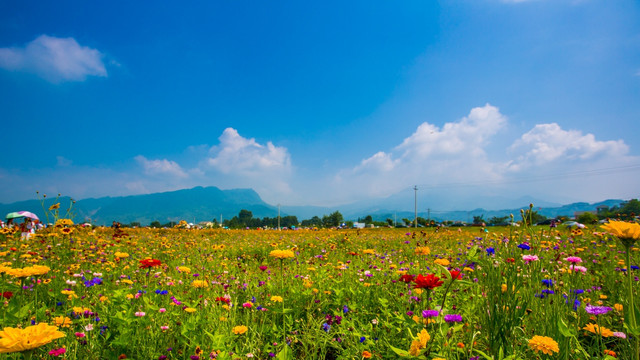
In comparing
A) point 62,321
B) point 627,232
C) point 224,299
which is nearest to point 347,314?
point 224,299

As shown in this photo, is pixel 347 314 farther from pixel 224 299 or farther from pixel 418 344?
pixel 418 344

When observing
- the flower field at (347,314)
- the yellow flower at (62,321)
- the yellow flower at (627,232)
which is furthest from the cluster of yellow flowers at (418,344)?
the yellow flower at (62,321)

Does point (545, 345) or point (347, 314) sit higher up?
point (545, 345)

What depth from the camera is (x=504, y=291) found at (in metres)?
1.62

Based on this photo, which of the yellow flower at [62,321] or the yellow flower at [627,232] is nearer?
the yellow flower at [627,232]

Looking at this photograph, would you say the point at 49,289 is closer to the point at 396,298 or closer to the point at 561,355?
the point at 396,298

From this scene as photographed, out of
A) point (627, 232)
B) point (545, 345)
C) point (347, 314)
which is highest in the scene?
point (627, 232)

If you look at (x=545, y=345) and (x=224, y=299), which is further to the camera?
(x=224, y=299)

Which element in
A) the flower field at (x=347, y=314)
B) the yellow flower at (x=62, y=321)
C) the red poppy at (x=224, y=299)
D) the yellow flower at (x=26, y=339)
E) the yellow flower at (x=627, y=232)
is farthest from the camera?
the red poppy at (x=224, y=299)

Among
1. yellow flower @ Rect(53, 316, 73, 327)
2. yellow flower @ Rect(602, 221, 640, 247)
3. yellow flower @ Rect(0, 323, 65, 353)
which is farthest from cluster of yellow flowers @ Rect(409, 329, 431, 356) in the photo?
yellow flower @ Rect(53, 316, 73, 327)

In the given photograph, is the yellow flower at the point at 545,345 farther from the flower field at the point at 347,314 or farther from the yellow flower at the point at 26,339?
the yellow flower at the point at 26,339

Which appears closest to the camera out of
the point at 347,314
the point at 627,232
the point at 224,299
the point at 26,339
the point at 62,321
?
the point at 26,339

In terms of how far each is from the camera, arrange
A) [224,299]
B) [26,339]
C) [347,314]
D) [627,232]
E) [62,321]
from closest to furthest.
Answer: [26,339] < [627,232] < [62,321] < [224,299] < [347,314]

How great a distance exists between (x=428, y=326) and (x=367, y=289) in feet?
4.13
